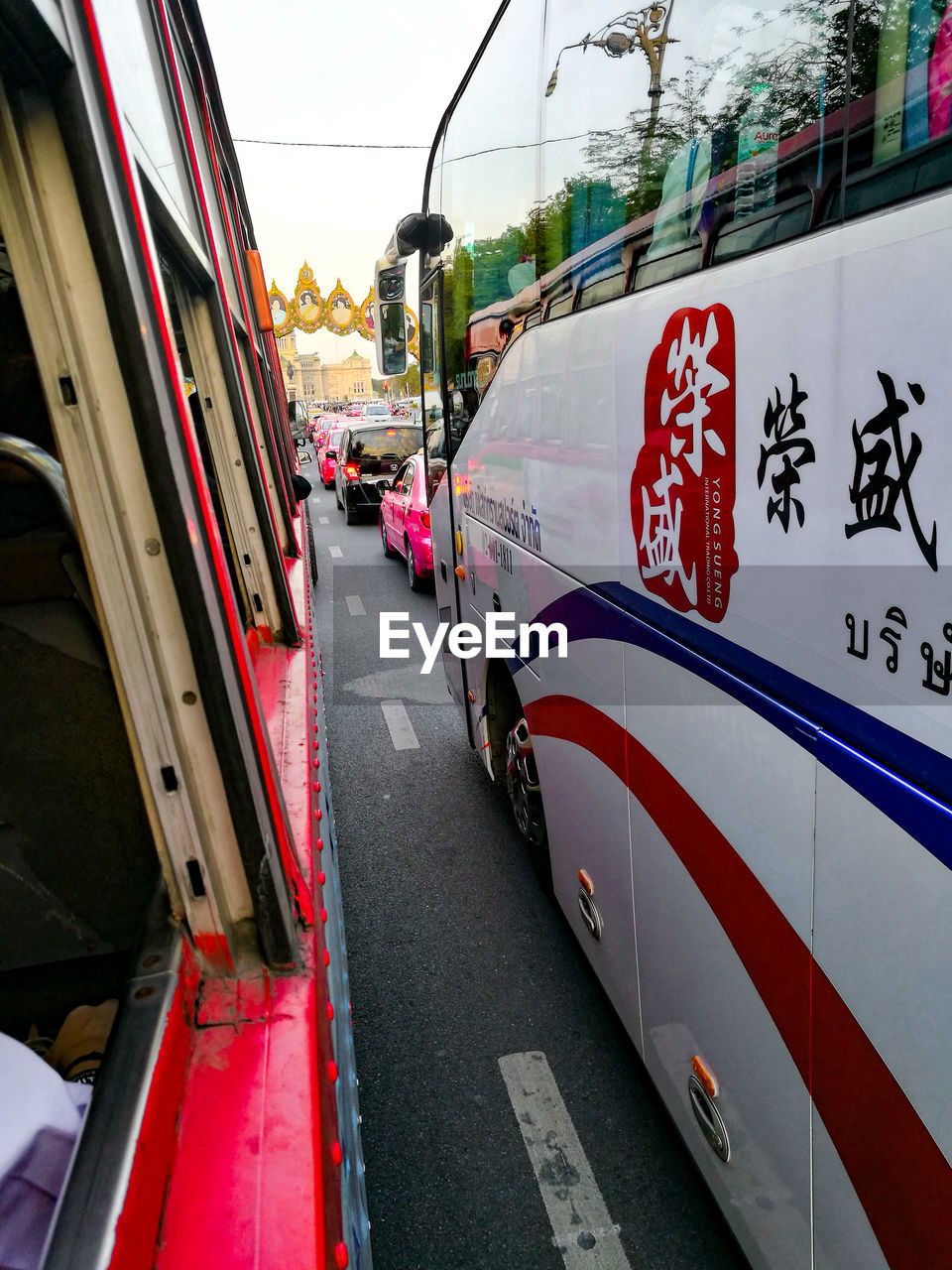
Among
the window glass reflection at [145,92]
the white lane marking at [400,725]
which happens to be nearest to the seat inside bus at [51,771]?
the window glass reflection at [145,92]

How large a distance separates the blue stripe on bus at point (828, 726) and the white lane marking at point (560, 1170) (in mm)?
1662

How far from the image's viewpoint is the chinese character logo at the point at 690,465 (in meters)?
1.60

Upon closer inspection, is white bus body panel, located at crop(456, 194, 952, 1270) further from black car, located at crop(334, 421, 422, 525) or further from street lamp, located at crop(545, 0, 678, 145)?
black car, located at crop(334, 421, 422, 525)

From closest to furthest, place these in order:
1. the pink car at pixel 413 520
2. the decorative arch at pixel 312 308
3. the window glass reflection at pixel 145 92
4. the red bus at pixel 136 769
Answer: the red bus at pixel 136 769
the window glass reflection at pixel 145 92
the pink car at pixel 413 520
the decorative arch at pixel 312 308

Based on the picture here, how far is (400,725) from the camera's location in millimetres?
5957

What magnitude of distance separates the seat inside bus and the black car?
12.3m

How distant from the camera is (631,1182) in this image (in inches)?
95.8

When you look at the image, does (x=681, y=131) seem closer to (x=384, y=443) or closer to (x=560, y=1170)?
(x=560, y=1170)

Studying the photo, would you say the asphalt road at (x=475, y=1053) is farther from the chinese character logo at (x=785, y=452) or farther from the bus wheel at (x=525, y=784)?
the chinese character logo at (x=785, y=452)

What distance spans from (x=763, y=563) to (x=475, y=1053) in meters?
2.25

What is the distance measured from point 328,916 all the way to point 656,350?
165 cm

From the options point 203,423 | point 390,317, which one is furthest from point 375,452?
point 203,423

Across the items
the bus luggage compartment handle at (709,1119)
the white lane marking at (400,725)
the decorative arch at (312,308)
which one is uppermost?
the decorative arch at (312,308)

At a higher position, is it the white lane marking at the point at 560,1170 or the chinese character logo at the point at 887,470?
the chinese character logo at the point at 887,470
